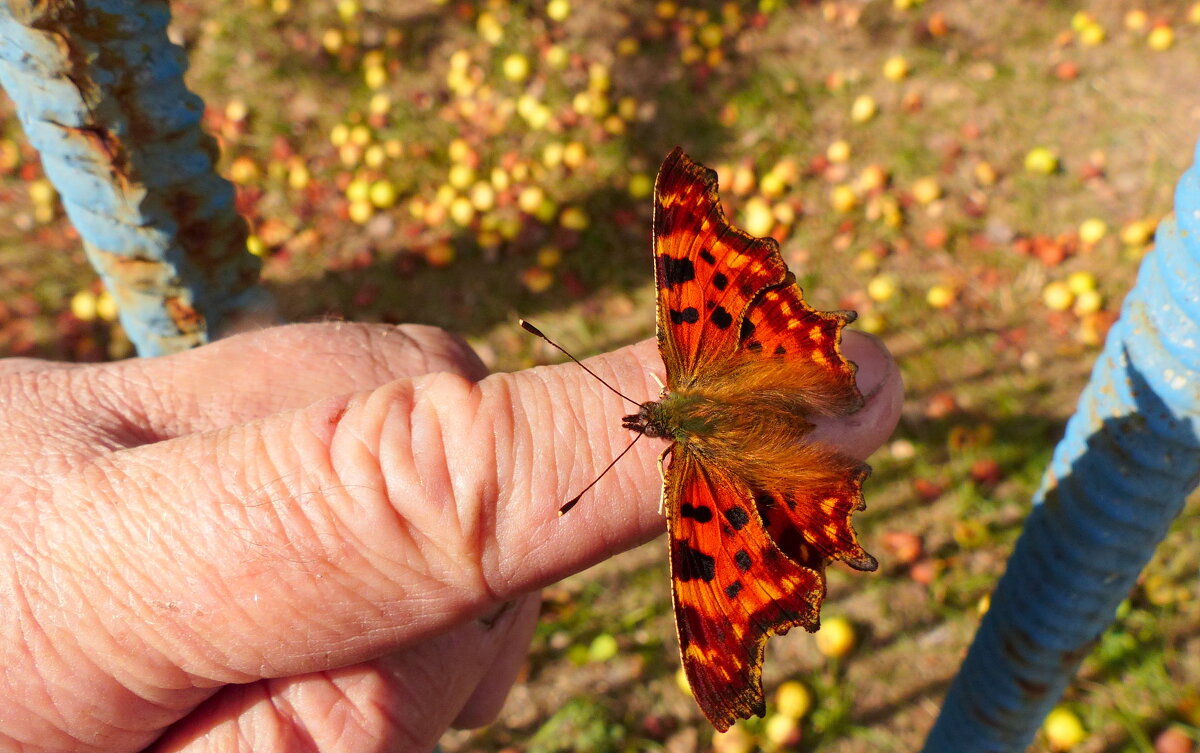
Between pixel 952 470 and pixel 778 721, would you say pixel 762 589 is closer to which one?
pixel 778 721

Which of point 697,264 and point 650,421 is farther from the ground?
point 697,264

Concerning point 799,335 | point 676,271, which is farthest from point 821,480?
point 676,271

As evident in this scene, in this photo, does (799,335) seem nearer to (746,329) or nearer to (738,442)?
(746,329)

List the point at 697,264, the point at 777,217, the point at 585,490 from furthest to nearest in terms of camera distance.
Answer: the point at 777,217 → the point at 697,264 → the point at 585,490

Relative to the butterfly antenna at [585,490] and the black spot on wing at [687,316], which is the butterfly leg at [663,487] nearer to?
the butterfly antenna at [585,490]

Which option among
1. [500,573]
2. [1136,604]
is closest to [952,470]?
[1136,604]

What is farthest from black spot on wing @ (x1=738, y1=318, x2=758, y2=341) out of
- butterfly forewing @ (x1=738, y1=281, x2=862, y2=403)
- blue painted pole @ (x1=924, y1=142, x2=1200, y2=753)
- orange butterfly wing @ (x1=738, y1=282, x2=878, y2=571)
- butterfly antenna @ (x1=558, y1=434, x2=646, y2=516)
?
blue painted pole @ (x1=924, y1=142, x2=1200, y2=753)
